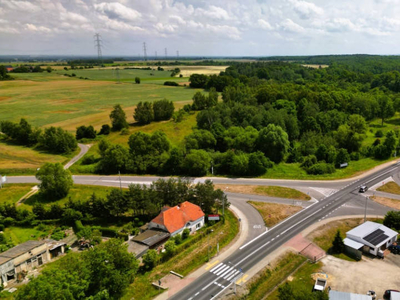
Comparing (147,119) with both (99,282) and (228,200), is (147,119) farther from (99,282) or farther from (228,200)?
(99,282)

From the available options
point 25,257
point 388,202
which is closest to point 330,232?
point 388,202

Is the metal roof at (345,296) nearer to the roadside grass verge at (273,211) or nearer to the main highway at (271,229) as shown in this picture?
the main highway at (271,229)

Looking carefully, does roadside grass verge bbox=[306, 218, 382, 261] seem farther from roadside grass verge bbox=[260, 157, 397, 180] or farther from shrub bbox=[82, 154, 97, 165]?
shrub bbox=[82, 154, 97, 165]

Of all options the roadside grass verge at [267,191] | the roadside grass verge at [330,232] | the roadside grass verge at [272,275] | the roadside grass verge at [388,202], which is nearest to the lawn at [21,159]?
the roadside grass verge at [267,191]

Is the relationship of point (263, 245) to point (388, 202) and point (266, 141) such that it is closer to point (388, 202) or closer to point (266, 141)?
point (388, 202)

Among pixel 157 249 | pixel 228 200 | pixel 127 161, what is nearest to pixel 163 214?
pixel 157 249

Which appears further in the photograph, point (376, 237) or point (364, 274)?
point (376, 237)

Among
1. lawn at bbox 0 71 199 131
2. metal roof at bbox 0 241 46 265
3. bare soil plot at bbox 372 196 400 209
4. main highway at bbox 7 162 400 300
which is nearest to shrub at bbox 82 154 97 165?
main highway at bbox 7 162 400 300
